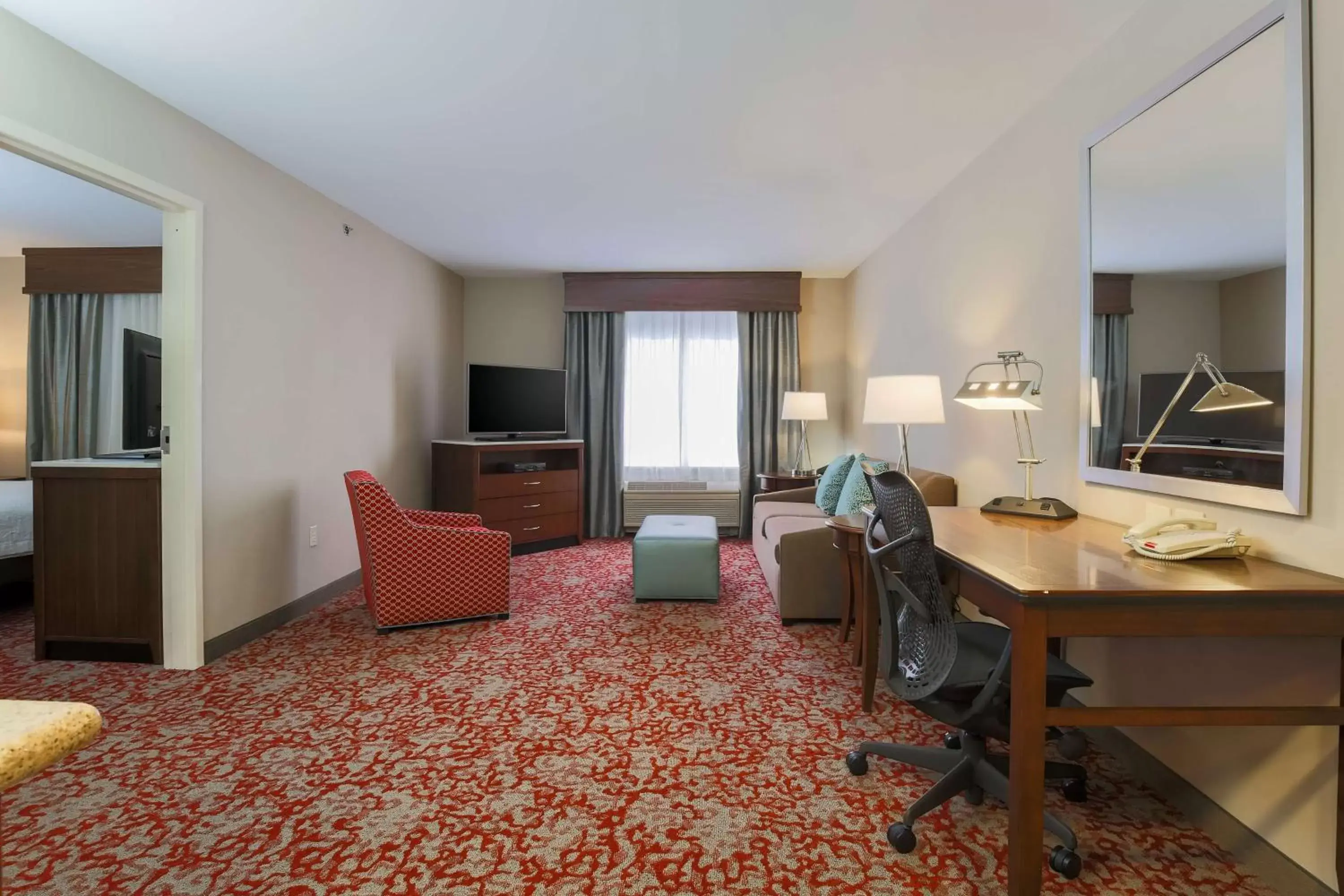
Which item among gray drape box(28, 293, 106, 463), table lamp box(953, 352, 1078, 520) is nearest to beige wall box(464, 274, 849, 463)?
gray drape box(28, 293, 106, 463)

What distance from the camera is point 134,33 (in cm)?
222

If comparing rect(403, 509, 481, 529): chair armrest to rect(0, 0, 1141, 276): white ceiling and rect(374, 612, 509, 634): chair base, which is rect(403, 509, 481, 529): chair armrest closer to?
rect(374, 612, 509, 634): chair base

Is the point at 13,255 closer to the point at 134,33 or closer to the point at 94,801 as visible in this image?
the point at 134,33

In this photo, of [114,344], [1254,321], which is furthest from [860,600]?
[114,344]

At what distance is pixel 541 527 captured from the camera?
17.7 ft

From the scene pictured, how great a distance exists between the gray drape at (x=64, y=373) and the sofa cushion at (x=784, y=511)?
4946 millimetres

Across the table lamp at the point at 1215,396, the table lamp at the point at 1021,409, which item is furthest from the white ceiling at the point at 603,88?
the table lamp at the point at 1215,396

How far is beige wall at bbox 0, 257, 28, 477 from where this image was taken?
4781 millimetres

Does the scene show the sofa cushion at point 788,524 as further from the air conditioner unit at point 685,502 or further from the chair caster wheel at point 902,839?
the chair caster wheel at point 902,839

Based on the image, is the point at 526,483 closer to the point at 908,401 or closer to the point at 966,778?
the point at 908,401

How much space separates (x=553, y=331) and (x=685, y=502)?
2019mm

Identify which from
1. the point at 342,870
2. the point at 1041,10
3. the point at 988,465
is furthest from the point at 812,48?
the point at 342,870

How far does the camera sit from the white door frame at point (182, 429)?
282 centimetres

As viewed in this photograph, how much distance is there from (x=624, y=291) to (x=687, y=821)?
4.75m
